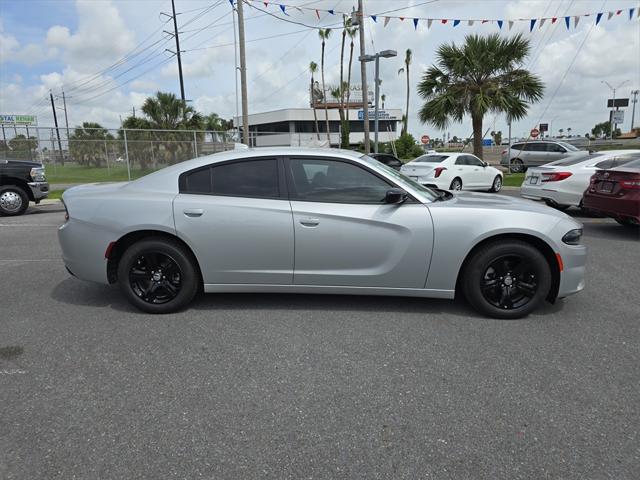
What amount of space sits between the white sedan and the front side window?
9.59 meters

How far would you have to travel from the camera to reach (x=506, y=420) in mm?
2607

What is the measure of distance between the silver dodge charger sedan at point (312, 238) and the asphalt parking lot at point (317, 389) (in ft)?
0.93

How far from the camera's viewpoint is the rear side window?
4180 millimetres

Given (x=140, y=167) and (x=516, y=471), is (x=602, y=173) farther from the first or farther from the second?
(x=140, y=167)

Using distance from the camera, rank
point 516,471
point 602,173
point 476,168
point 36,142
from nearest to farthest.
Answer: point 516,471, point 602,173, point 476,168, point 36,142

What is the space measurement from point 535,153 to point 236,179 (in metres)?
21.6

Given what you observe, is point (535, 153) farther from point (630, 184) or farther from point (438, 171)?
point (630, 184)

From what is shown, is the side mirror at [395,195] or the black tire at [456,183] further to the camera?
the black tire at [456,183]

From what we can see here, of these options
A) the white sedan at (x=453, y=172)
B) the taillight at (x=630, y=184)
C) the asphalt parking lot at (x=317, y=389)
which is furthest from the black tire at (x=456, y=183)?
the asphalt parking lot at (x=317, y=389)

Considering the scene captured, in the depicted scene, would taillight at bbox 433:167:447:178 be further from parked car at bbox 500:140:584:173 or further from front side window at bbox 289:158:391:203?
parked car at bbox 500:140:584:173

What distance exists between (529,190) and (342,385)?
27.9 ft

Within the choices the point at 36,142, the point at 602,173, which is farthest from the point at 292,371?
the point at 36,142

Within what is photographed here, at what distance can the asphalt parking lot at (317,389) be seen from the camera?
7.50 ft

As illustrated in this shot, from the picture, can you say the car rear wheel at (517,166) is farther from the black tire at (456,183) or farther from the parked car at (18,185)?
the parked car at (18,185)
